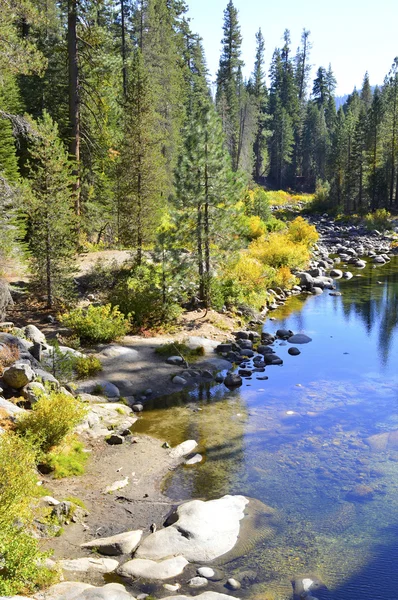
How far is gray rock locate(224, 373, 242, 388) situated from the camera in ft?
48.1

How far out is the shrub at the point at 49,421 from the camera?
9.48 m

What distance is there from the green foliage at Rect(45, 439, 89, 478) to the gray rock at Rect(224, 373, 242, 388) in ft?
17.2

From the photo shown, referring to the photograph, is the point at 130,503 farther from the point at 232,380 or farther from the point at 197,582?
the point at 232,380

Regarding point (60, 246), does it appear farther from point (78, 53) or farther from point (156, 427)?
point (78, 53)

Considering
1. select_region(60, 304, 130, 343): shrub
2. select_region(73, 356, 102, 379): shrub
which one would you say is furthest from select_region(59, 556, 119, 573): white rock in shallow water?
select_region(60, 304, 130, 343): shrub

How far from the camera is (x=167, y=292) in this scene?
18344 mm

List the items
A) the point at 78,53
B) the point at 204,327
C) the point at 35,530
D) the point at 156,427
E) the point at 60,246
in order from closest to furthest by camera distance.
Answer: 1. the point at 35,530
2. the point at 156,427
3. the point at 60,246
4. the point at 204,327
5. the point at 78,53

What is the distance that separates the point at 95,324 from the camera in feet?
52.1

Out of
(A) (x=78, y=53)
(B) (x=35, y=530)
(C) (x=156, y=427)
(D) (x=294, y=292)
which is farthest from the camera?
(D) (x=294, y=292)

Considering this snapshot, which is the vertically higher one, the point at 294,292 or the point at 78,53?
the point at 78,53

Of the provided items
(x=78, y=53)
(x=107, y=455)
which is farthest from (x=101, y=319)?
(x=78, y=53)

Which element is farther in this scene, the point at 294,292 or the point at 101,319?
the point at 294,292

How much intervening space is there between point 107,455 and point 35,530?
10.4 ft

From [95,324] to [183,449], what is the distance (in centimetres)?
616
